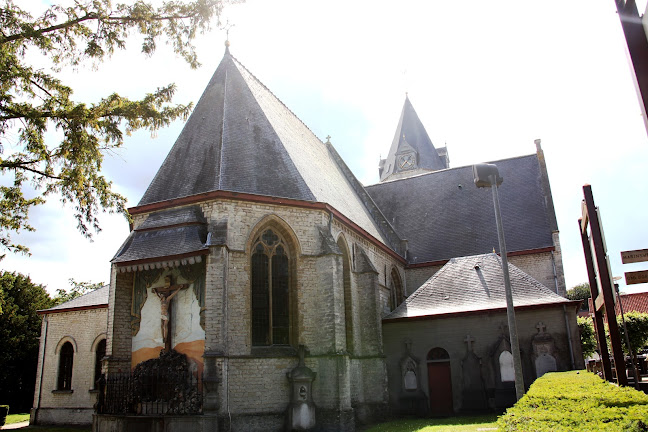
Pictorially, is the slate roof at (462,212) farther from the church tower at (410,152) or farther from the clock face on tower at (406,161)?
the clock face on tower at (406,161)

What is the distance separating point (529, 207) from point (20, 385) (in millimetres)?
29149

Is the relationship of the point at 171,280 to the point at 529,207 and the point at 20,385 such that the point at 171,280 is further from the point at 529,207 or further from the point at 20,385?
the point at 20,385

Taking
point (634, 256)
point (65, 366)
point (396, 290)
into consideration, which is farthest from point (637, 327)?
point (65, 366)

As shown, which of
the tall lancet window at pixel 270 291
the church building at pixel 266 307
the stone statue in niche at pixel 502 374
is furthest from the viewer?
the stone statue in niche at pixel 502 374

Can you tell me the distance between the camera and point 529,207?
2414cm

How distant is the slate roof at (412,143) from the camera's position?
137ft

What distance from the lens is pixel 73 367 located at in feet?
69.2

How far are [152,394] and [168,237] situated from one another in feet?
13.3

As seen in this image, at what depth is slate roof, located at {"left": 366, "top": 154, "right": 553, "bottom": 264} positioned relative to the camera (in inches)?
922

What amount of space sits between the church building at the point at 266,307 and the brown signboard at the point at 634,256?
407 inches

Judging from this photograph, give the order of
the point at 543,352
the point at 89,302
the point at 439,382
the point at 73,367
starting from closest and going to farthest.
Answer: the point at 543,352
the point at 439,382
the point at 73,367
the point at 89,302

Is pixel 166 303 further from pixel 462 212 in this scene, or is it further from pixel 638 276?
pixel 462 212

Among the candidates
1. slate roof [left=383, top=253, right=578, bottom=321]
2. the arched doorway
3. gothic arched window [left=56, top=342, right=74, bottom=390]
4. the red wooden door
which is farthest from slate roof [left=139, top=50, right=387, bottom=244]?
gothic arched window [left=56, top=342, right=74, bottom=390]

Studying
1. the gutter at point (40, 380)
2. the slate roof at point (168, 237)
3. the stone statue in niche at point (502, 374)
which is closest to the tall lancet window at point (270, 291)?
the slate roof at point (168, 237)
